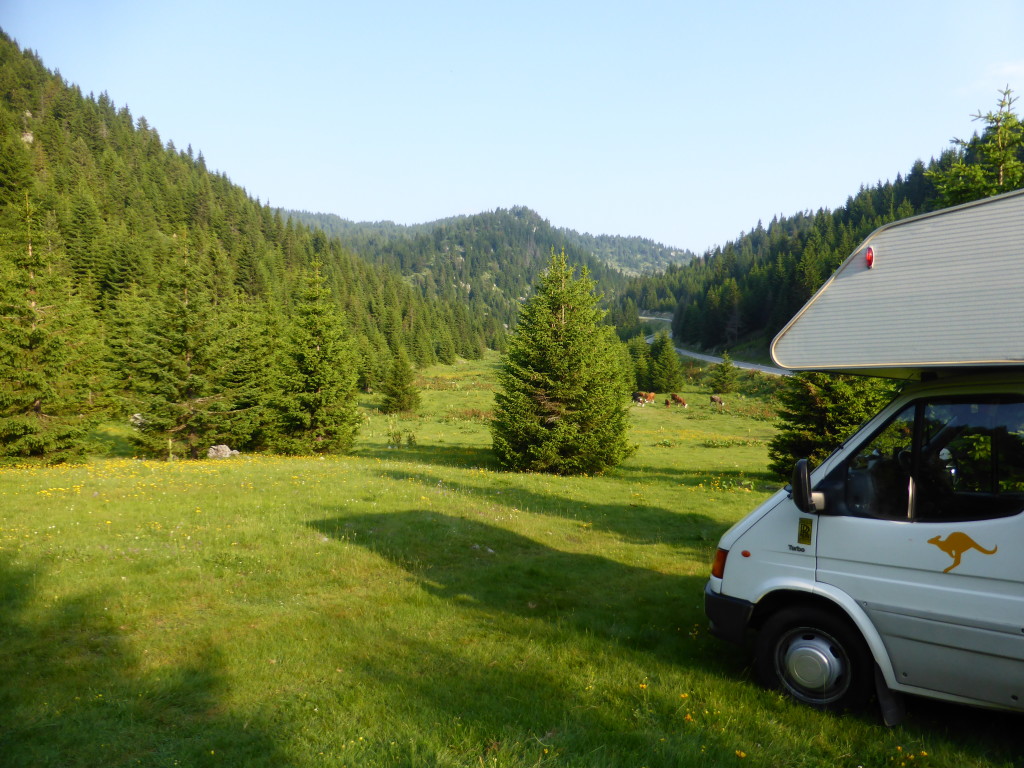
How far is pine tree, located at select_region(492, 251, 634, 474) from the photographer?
76.1 feet

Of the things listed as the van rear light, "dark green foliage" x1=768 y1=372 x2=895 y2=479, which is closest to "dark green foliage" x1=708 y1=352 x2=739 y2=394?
"dark green foliage" x1=768 y1=372 x2=895 y2=479

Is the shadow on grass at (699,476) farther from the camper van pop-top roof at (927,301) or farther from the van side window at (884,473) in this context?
the camper van pop-top roof at (927,301)

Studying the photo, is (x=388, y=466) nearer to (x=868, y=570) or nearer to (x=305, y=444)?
(x=305, y=444)

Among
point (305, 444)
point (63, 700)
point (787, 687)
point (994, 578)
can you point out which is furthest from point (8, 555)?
point (305, 444)

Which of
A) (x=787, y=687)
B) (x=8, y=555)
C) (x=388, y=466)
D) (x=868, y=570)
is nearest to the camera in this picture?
(x=868, y=570)

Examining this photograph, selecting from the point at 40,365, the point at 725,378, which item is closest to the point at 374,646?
the point at 40,365

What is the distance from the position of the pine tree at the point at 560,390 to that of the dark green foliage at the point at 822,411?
22.2ft

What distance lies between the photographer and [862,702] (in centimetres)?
449

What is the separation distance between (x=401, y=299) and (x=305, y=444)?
125294mm

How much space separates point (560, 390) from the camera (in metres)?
23.2

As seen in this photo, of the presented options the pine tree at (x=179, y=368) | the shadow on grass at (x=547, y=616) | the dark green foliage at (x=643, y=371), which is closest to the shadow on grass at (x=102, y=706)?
the shadow on grass at (x=547, y=616)

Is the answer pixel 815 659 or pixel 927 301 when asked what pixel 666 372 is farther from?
pixel 815 659

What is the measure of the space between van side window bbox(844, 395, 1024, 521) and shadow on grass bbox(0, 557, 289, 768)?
5.24m

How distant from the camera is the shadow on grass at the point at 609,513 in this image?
12.3m
